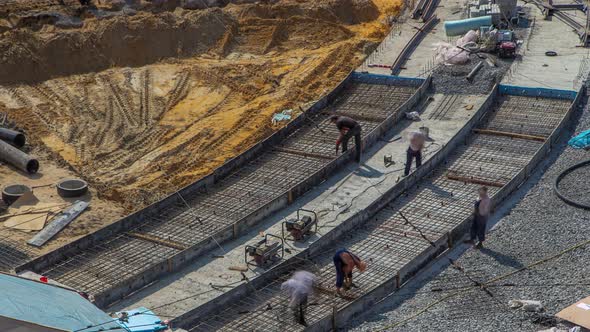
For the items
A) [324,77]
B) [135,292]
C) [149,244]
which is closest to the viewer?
[135,292]

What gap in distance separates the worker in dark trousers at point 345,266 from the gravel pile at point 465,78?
978cm

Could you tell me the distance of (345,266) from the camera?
15.6 meters

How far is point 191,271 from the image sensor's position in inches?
674

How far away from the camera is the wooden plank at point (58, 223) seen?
18922 millimetres

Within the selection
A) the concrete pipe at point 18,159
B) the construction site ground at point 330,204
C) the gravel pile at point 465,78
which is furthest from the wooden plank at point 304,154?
the concrete pipe at point 18,159

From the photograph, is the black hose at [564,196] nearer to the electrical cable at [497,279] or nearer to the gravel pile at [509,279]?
Result: the gravel pile at [509,279]

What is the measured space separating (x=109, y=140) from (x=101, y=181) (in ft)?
8.28

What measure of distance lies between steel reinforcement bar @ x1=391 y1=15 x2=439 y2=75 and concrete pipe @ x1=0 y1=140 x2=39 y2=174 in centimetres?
1020

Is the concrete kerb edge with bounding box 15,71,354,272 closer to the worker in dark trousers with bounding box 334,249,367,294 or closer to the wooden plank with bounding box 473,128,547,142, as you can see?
the wooden plank with bounding box 473,128,547,142

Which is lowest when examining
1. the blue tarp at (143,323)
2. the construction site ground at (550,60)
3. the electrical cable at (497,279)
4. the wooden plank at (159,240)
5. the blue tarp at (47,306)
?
the construction site ground at (550,60)

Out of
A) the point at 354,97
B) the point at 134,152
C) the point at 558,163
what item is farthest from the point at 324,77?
the point at 558,163

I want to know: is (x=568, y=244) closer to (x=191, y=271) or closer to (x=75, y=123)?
(x=191, y=271)

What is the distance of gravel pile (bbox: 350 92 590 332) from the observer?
1486 cm

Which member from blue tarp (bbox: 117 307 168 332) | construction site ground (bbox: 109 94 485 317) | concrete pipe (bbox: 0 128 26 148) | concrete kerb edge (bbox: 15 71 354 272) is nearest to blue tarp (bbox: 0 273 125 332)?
blue tarp (bbox: 117 307 168 332)
